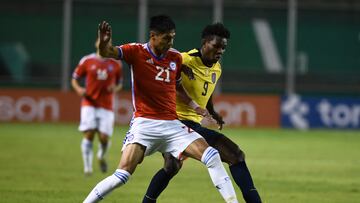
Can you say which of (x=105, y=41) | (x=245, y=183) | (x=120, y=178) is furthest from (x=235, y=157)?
(x=105, y=41)

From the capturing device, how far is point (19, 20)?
118 ft

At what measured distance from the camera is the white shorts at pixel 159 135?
9.35 m

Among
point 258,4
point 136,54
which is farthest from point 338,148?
point 136,54

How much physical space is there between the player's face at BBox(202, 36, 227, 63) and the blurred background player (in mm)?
6516

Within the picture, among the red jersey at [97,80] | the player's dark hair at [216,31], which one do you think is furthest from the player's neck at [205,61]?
the red jersey at [97,80]

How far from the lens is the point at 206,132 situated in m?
10.3

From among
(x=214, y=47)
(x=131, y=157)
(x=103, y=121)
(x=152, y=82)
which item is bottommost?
(x=103, y=121)

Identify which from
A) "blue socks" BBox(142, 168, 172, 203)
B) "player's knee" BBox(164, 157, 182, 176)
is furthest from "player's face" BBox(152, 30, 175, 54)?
"blue socks" BBox(142, 168, 172, 203)

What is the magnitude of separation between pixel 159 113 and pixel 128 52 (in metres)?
0.79

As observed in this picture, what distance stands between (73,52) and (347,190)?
23069 millimetres

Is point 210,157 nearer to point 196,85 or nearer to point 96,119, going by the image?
point 196,85

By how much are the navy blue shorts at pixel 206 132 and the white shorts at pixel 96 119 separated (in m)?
6.45

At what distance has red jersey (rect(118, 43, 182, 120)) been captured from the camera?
9.37 meters

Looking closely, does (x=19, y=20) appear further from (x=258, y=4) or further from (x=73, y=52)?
(x=258, y=4)
